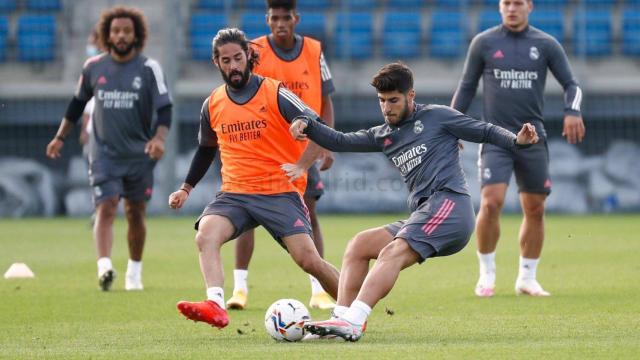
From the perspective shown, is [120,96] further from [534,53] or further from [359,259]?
[359,259]

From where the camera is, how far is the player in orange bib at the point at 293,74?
9492 millimetres

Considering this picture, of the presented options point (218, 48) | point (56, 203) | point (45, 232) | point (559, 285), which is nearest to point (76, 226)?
point (45, 232)

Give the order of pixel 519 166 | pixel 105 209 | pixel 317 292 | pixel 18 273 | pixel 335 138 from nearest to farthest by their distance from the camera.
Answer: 1. pixel 335 138
2. pixel 317 292
3. pixel 519 166
4. pixel 105 209
5. pixel 18 273

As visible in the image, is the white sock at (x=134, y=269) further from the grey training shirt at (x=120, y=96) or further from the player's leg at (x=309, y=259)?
the player's leg at (x=309, y=259)

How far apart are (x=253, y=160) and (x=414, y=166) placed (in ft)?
3.95

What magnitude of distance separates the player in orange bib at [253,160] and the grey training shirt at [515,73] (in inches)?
104

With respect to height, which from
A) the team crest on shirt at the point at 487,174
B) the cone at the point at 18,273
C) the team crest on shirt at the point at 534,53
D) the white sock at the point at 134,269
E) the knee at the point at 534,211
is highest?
the team crest on shirt at the point at 534,53

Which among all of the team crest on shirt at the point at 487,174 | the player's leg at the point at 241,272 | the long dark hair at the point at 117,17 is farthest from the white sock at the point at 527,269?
the long dark hair at the point at 117,17

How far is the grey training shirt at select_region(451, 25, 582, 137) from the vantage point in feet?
34.3

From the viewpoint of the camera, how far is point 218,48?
8.03m

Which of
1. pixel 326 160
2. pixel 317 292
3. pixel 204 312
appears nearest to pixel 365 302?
pixel 204 312

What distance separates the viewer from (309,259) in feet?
26.0

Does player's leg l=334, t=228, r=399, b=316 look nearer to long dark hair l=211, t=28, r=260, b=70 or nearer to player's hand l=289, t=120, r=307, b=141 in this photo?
player's hand l=289, t=120, r=307, b=141

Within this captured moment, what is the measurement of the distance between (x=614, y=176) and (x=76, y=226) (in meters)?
11.6
